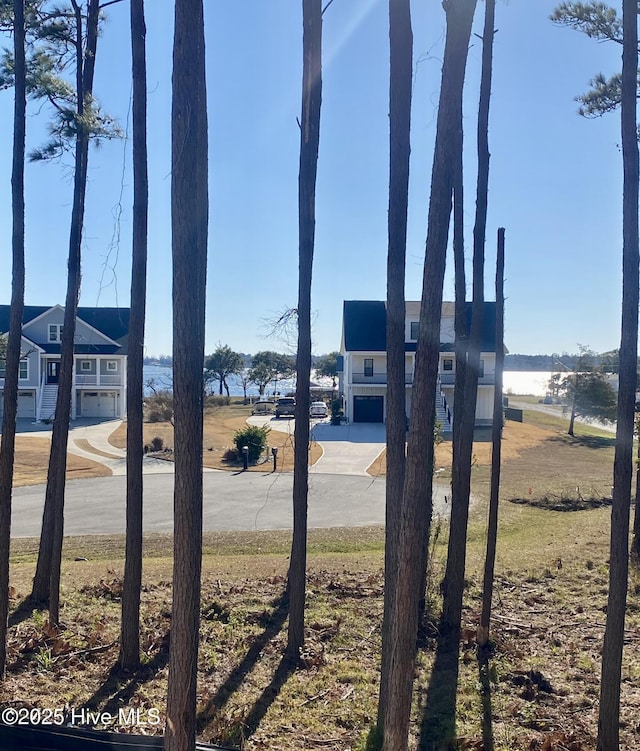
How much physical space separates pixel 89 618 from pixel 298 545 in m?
3.37

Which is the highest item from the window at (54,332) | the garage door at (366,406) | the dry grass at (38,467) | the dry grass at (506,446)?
the window at (54,332)

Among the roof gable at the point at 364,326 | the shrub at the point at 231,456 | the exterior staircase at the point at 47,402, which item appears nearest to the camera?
the shrub at the point at 231,456

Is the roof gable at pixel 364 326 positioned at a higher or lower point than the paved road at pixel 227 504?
higher

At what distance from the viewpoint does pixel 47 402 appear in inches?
1690

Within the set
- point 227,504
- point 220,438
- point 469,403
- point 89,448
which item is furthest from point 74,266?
point 220,438

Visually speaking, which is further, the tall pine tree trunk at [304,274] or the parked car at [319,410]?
the parked car at [319,410]

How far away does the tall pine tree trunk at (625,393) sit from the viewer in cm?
543

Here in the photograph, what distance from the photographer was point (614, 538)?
222 inches

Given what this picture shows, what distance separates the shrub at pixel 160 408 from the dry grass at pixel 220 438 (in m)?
0.65

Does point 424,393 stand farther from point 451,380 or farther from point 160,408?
point 160,408

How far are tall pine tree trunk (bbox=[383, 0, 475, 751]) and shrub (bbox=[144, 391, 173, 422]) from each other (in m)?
38.4

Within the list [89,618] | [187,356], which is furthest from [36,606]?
[187,356]

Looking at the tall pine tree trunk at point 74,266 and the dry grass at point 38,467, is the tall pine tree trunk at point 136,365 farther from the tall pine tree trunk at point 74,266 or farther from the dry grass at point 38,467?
the dry grass at point 38,467

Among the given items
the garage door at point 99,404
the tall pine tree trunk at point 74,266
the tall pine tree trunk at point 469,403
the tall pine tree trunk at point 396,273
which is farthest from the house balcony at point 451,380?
the tall pine tree trunk at point 396,273
